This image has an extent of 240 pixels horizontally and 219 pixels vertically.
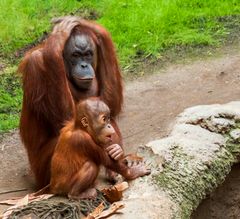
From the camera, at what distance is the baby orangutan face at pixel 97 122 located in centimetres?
401

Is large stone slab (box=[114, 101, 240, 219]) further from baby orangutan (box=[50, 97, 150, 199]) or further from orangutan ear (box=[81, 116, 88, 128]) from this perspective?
orangutan ear (box=[81, 116, 88, 128])

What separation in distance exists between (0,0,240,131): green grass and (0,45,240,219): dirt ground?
1.48 feet

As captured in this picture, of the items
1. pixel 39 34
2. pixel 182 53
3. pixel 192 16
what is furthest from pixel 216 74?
pixel 39 34

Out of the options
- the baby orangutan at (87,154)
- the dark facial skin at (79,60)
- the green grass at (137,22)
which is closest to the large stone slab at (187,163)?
the baby orangutan at (87,154)

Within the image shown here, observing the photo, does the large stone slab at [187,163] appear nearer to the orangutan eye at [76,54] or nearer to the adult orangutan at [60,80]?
the adult orangutan at [60,80]

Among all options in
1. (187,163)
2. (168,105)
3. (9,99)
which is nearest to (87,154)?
(187,163)

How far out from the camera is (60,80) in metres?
4.45

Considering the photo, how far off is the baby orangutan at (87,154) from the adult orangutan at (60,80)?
296 millimetres

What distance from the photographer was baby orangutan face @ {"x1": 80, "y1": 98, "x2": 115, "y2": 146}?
4012mm

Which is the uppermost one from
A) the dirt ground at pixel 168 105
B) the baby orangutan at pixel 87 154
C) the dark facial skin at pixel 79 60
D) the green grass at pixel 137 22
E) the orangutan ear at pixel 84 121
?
the dark facial skin at pixel 79 60

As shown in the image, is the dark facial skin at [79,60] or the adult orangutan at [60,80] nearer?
the adult orangutan at [60,80]

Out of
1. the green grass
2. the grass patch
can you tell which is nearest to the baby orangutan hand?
the grass patch

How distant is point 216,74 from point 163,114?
1.05 metres

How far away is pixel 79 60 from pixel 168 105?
1746 millimetres
